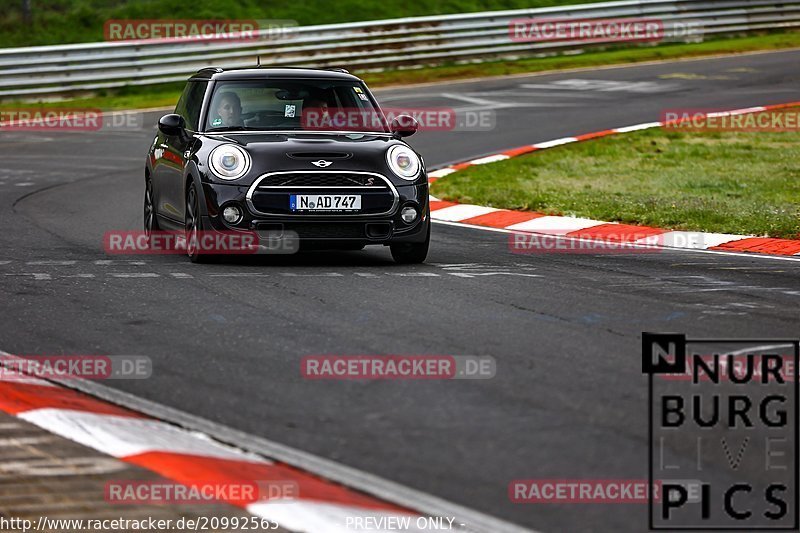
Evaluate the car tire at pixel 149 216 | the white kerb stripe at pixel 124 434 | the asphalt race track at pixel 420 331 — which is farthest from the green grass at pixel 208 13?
the white kerb stripe at pixel 124 434

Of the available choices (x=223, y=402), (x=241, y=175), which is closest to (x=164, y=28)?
(x=241, y=175)

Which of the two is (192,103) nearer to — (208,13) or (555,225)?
(555,225)

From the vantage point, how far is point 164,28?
3145cm

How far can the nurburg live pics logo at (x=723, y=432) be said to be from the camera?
4.50 metres

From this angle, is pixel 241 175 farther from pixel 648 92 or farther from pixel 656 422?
pixel 648 92

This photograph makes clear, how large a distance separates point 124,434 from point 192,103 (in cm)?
645

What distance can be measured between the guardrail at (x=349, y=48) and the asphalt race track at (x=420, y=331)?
12141mm

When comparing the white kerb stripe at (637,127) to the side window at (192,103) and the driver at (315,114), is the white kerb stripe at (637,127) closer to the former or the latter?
the side window at (192,103)

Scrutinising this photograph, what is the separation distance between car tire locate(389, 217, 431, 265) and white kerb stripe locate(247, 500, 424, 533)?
19.6ft

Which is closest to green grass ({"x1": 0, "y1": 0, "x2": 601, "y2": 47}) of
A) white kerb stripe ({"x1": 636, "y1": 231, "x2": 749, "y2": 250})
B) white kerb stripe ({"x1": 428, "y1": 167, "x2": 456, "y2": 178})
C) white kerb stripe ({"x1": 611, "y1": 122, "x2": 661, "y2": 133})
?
white kerb stripe ({"x1": 611, "y1": 122, "x2": 661, "y2": 133})

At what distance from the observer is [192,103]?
1161cm

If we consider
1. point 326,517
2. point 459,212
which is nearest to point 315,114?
point 459,212

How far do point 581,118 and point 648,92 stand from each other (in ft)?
12.1

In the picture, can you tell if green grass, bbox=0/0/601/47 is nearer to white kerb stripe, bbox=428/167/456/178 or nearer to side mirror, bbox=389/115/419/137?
white kerb stripe, bbox=428/167/456/178
